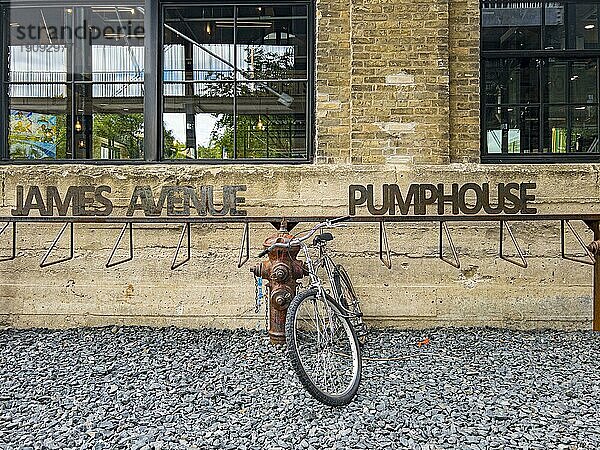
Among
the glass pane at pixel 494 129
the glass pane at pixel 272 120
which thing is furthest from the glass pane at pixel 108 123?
the glass pane at pixel 494 129

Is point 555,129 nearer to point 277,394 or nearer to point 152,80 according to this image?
point 277,394

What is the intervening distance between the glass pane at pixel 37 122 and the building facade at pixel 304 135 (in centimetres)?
2

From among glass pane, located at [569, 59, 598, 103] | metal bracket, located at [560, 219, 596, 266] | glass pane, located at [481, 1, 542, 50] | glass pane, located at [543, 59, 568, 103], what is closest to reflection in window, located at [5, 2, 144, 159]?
glass pane, located at [481, 1, 542, 50]

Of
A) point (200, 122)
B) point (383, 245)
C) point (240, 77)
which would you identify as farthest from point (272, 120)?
point (383, 245)

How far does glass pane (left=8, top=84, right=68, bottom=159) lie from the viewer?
250 inches

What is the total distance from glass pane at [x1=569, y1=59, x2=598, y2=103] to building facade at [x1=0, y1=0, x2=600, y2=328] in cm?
2

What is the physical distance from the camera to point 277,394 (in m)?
4.28

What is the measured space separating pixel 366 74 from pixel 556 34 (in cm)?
197

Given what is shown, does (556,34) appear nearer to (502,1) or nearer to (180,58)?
(502,1)

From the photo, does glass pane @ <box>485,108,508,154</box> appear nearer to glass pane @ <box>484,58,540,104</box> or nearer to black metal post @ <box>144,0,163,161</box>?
glass pane @ <box>484,58,540,104</box>

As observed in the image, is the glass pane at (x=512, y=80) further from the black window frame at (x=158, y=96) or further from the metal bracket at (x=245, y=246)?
the metal bracket at (x=245, y=246)

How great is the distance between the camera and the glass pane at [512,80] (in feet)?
20.2

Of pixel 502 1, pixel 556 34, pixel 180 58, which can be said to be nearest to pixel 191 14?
pixel 180 58

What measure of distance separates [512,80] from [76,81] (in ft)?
14.5
